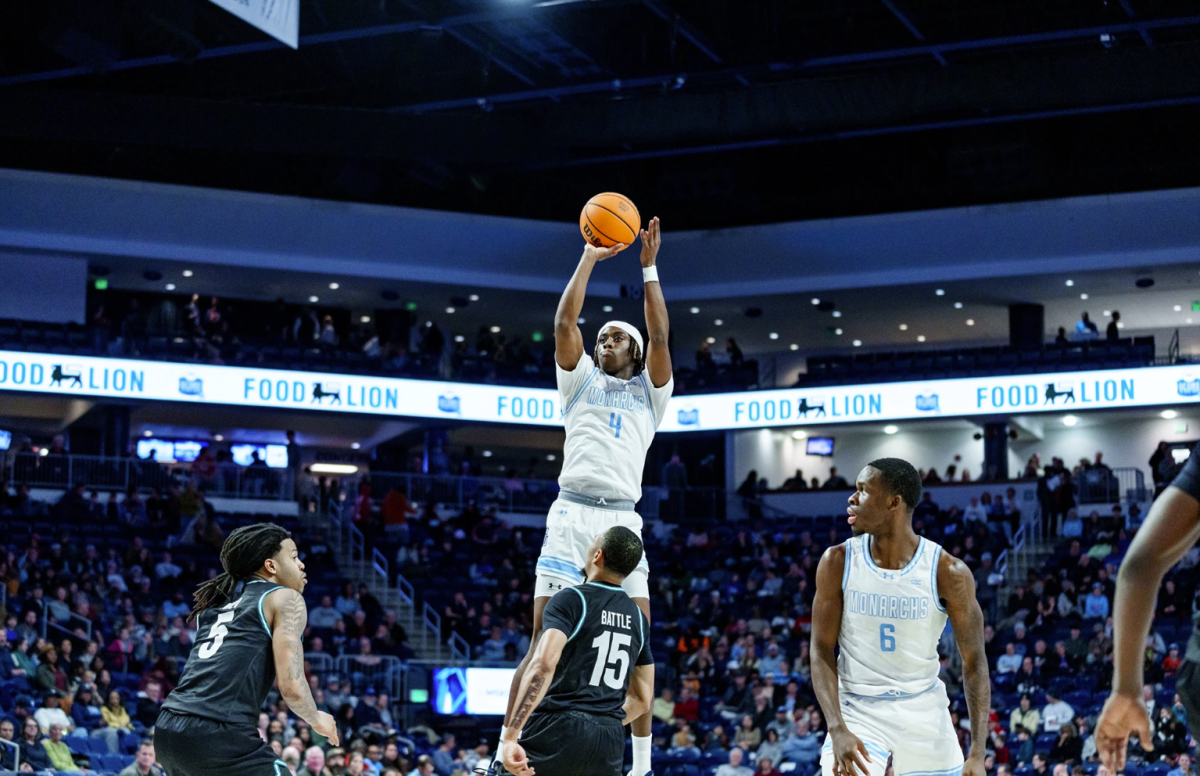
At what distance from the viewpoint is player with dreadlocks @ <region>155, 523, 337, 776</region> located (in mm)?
6305

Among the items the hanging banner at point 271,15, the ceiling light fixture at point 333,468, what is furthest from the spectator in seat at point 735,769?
the ceiling light fixture at point 333,468

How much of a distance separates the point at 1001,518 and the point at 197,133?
18.9m

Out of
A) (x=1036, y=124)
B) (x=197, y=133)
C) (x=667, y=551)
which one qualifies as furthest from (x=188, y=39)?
(x=1036, y=124)

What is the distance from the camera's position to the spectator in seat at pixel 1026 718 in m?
20.4

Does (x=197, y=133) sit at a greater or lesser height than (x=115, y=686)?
greater

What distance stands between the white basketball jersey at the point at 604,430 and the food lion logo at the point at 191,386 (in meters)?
27.2

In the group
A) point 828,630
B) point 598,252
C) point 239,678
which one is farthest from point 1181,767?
point 239,678

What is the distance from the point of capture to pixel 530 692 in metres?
6.40

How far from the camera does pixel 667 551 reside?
34.0m

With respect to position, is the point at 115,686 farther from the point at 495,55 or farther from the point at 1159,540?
the point at 1159,540

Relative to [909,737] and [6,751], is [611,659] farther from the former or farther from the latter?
[6,751]

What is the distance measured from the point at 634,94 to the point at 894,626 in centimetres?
2642

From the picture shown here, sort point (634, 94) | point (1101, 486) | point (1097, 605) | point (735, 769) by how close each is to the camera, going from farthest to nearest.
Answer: point (1101, 486)
point (634, 94)
point (1097, 605)
point (735, 769)

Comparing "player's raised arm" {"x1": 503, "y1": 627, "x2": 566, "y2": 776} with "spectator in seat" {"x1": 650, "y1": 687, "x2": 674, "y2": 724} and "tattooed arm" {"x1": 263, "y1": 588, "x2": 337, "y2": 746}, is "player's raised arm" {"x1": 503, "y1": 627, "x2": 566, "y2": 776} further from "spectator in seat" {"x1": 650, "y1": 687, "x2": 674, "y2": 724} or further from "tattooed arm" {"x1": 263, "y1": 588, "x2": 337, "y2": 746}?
"spectator in seat" {"x1": 650, "y1": 687, "x2": 674, "y2": 724}
